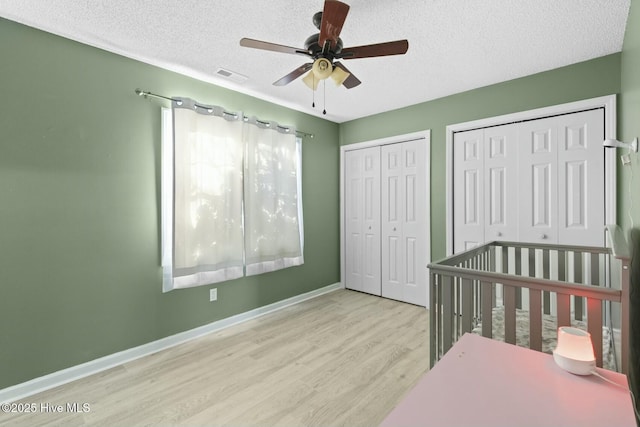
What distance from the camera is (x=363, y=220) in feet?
13.8

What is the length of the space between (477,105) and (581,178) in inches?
46.1

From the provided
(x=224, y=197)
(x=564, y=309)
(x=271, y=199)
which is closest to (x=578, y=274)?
(x=564, y=309)

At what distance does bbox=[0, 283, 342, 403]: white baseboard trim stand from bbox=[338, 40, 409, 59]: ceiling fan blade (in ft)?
8.64

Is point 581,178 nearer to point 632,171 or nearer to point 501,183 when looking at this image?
point 501,183

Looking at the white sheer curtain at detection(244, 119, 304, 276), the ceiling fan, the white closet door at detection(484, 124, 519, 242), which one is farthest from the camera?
the white sheer curtain at detection(244, 119, 304, 276)

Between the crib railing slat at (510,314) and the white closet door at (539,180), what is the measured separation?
1766 mm

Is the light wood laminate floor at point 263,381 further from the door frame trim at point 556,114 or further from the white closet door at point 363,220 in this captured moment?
the door frame trim at point 556,114

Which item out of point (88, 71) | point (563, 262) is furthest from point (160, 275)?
point (563, 262)

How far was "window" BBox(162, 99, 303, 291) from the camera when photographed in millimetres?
2619

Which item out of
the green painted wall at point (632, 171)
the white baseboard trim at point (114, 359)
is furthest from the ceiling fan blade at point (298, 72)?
the white baseboard trim at point (114, 359)

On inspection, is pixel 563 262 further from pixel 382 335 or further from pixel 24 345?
pixel 24 345

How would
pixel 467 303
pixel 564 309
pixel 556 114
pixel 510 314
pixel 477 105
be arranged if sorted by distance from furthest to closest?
pixel 477 105 < pixel 556 114 < pixel 467 303 < pixel 510 314 < pixel 564 309

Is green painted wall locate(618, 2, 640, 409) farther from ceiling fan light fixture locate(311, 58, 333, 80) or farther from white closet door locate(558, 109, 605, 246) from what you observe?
ceiling fan light fixture locate(311, 58, 333, 80)

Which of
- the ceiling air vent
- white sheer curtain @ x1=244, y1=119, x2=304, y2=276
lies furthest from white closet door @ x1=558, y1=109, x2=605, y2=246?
the ceiling air vent
